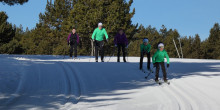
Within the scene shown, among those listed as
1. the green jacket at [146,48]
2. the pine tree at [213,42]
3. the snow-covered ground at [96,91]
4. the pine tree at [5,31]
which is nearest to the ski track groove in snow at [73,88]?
the snow-covered ground at [96,91]

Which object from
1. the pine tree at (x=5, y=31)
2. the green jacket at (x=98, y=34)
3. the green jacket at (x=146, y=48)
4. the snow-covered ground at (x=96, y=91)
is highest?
the pine tree at (x=5, y=31)

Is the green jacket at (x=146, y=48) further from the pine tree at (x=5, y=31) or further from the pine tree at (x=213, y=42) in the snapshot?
the pine tree at (x=213, y=42)

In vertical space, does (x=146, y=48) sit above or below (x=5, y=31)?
below

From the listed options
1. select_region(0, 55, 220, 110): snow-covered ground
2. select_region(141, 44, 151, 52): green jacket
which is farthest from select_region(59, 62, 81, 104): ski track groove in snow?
select_region(141, 44, 151, 52): green jacket

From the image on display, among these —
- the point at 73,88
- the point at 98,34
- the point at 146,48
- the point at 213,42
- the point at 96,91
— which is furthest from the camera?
the point at 213,42

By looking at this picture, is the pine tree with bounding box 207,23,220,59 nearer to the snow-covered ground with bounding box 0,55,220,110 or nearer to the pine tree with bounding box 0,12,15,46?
the pine tree with bounding box 0,12,15,46

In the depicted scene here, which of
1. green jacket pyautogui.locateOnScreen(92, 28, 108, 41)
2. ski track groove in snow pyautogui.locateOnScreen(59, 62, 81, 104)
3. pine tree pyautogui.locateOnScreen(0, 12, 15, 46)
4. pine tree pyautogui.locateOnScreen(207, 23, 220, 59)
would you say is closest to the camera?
ski track groove in snow pyautogui.locateOnScreen(59, 62, 81, 104)

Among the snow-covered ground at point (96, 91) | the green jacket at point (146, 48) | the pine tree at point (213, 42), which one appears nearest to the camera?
the snow-covered ground at point (96, 91)

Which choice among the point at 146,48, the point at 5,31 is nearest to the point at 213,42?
the point at 5,31

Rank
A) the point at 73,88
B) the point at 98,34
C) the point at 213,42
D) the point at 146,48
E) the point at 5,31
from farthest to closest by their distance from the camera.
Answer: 1. the point at 213,42
2. the point at 5,31
3. the point at 98,34
4. the point at 146,48
5. the point at 73,88

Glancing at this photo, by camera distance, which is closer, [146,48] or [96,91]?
[96,91]

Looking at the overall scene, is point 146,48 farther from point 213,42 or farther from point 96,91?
point 213,42

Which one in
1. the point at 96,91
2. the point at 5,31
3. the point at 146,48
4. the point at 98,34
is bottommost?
the point at 96,91

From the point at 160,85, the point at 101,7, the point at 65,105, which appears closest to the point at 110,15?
the point at 101,7
